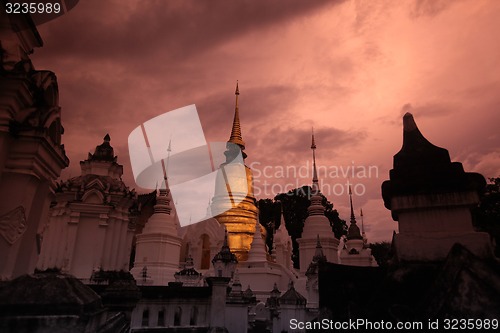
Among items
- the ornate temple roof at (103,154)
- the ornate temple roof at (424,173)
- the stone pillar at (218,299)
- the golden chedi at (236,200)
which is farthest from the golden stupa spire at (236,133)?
the ornate temple roof at (424,173)

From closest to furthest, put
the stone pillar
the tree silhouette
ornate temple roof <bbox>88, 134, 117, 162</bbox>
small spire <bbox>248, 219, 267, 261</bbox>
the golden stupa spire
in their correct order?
the stone pillar, ornate temple roof <bbox>88, 134, 117, 162</bbox>, the tree silhouette, small spire <bbox>248, 219, 267, 261</bbox>, the golden stupa spire

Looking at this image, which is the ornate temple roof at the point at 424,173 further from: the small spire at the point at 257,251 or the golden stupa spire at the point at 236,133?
the golden stupa spire at the point at 236,133

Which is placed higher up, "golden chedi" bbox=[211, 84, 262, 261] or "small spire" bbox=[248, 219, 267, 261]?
"golden chedi" bbox=[211, 84, 262, 261]

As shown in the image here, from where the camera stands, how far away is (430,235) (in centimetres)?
404

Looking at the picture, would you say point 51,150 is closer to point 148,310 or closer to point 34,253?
point 34,253

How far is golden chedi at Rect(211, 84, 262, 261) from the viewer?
32.5 meters

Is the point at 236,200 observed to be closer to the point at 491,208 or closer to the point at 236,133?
the point at 236,133

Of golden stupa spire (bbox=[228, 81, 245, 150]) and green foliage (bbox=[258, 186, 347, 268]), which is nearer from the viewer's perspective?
golden stupa spire (bbox=[228, 81, 245, 150])

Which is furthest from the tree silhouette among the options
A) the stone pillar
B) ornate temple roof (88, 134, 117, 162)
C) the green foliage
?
the green foliage

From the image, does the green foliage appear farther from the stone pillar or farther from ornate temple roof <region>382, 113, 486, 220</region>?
ornate temple roof <region>382, 113, 486, 220</region>

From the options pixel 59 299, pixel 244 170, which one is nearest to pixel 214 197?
pixel 244 170

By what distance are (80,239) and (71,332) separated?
48.7 feet

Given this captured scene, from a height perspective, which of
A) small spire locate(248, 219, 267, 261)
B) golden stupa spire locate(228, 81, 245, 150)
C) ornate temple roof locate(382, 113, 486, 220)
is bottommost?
ornate temple roof locate(382, 113, 486, 220)

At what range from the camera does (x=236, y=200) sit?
115ft
